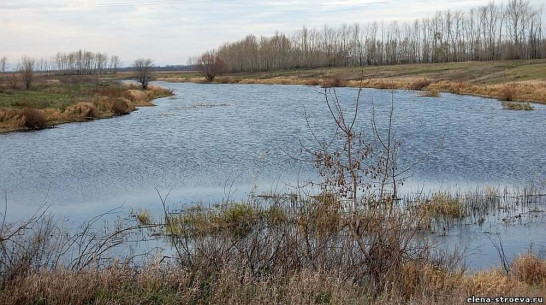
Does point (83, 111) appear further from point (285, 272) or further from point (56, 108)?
point (285, 272)

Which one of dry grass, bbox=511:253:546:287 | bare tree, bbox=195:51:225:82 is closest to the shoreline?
dry grass, bbox=511:253:546:287

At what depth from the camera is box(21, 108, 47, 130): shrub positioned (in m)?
30.0

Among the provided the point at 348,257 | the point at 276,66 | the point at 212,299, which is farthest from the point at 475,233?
the point at 276,66

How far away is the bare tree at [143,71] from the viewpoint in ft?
214

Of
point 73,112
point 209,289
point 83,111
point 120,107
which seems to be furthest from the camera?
point 120,107

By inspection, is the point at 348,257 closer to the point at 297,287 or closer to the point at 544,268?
the point at 297,287

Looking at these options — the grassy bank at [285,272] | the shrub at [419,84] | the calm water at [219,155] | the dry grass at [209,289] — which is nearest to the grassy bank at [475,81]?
the shrub at [419,84]

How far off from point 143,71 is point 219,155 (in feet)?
161

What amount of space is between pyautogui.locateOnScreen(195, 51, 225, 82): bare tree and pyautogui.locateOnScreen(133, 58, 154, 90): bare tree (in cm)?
1941

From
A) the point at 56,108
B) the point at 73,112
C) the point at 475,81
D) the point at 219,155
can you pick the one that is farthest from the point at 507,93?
the point at 56,108

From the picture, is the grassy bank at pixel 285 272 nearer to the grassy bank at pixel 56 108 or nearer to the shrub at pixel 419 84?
the grassy bank at pixel 56 108

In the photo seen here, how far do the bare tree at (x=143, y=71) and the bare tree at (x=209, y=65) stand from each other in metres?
19.4

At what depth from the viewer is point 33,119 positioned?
30125mm

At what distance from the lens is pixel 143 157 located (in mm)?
20156
